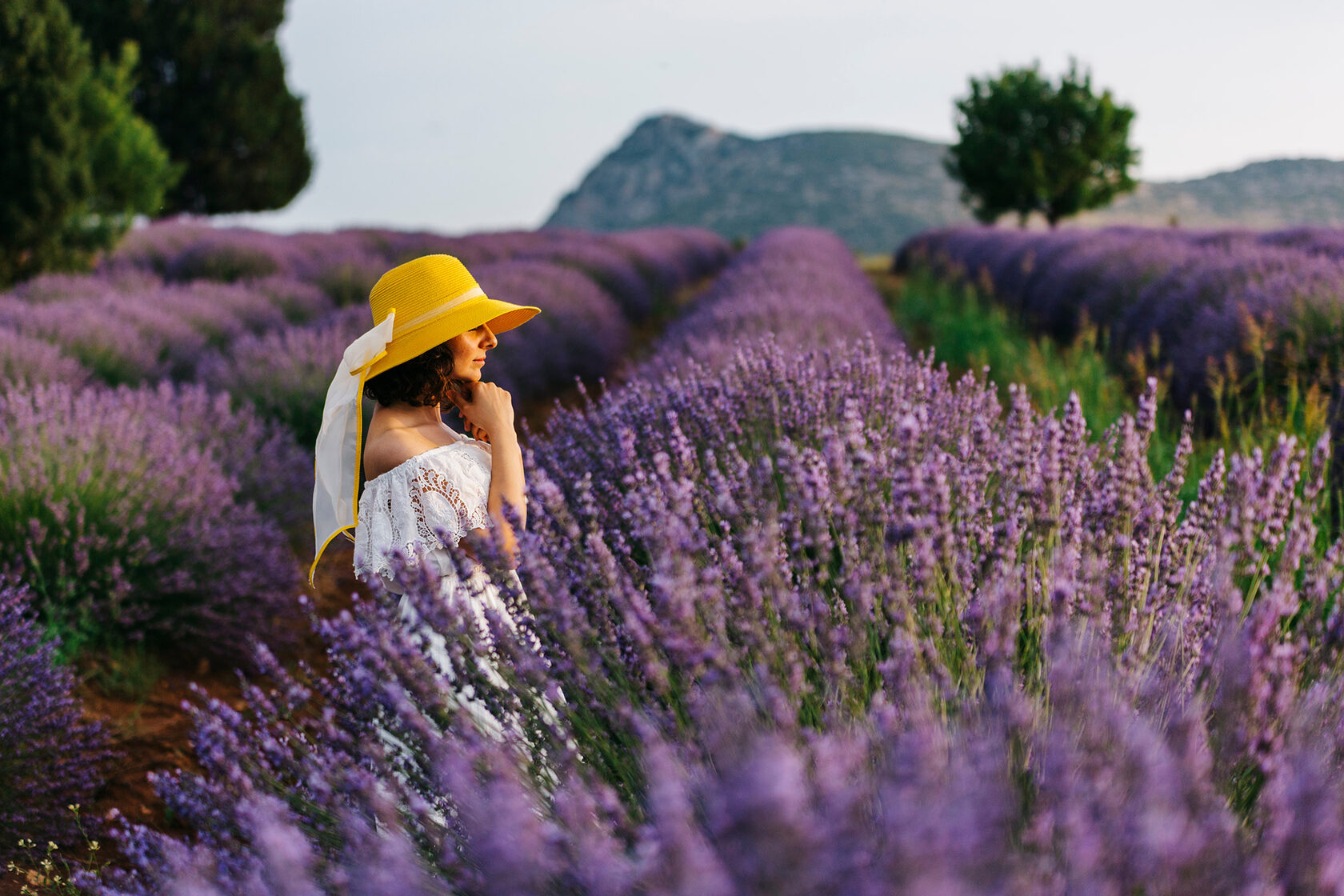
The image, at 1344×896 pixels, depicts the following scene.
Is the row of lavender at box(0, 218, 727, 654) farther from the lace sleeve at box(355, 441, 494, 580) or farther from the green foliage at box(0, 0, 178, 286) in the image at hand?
the lace sleeve at box(355, 441, 494, 580)

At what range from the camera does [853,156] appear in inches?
3017

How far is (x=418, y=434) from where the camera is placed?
2113 millimetres

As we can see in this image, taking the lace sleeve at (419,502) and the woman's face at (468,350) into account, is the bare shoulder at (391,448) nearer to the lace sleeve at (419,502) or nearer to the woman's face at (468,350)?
the lace sleeve at (419,502)

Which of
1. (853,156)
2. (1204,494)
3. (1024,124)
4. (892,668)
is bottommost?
(892,668)

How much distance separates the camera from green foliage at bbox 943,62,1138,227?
25.1m

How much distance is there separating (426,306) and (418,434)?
1.05 feet

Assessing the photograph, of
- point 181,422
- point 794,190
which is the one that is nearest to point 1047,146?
point 181,422

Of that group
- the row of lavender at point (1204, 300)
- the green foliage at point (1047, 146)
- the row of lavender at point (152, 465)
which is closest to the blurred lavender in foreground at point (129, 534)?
the row of lavender at point (152, 465)

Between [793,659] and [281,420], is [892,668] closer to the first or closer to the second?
[793,659]

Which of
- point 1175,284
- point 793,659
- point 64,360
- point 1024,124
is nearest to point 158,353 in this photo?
point 64,360

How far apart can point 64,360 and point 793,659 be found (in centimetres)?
520

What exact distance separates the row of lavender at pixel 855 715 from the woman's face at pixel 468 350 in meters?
0.53

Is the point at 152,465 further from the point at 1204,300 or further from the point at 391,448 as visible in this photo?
the point at 1204,300

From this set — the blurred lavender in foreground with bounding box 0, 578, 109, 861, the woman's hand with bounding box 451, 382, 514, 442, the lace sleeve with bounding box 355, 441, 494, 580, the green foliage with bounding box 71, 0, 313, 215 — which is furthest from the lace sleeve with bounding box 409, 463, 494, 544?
the green foliage with bounding box 71, 0, 313, 215
